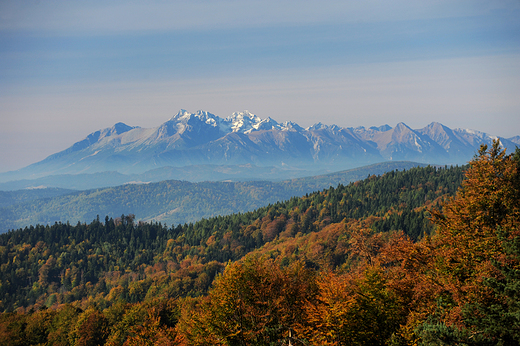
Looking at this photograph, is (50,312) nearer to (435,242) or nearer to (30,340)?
(30,340)

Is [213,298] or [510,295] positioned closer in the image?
[510,295]

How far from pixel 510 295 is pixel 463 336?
22.0 ft

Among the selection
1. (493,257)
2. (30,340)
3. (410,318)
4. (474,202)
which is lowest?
(30,340)

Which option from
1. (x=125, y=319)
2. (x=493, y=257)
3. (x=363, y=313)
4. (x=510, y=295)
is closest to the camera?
(x=510, y=295)

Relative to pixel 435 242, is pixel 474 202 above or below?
above

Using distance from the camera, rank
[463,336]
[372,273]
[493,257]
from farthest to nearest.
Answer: [372,273] → [493,257] → [463,336]

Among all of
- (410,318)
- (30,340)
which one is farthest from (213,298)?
(30,340)

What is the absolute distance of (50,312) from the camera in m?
93.2

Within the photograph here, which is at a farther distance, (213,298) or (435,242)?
(435,242)

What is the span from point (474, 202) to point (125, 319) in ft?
225

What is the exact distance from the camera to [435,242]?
4550cm

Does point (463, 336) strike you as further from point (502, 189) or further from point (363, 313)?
point (502, 189)

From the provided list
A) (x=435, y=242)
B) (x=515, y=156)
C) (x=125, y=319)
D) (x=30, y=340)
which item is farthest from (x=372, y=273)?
(x=30, y=340)

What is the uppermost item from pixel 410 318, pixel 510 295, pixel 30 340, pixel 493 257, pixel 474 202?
pixel 474 202
